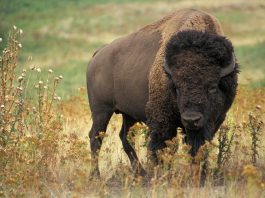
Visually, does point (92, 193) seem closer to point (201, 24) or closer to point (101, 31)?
point (201, 24)

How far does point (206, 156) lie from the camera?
307 inches

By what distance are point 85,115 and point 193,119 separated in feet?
18.8

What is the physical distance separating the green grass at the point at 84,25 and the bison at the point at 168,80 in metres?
22.4

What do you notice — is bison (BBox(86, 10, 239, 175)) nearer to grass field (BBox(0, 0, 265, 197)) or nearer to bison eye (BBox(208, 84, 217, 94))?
bison eye (BBox(208, 84, 217, 94))

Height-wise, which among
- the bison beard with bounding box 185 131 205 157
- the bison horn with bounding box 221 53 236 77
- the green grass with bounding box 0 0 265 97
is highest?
the bison horn with bounding box 221 53 236 77

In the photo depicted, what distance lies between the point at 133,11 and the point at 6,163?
44.1 m

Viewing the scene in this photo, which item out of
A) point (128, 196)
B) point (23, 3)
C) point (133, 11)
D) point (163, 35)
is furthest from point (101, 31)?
point (128, 196)

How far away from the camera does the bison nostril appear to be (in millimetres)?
7625

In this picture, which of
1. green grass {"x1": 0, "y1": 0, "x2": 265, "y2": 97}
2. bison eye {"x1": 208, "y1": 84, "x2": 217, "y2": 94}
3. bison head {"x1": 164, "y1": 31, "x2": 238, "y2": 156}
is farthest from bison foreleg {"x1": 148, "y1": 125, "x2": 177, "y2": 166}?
green grass {"x1": 0, "y1": 0, "x2": 265, "y2": 97}

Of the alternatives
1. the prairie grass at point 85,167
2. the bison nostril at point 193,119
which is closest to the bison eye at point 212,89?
the bison nostril at point 193,119

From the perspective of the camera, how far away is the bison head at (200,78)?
7812mm

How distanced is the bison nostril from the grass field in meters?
0.30

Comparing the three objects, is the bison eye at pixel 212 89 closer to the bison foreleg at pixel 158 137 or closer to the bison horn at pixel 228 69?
the bison horn at pixel 228 69

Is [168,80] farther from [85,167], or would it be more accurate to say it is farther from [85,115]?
[85,115]
